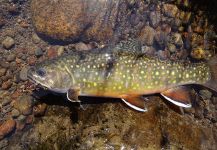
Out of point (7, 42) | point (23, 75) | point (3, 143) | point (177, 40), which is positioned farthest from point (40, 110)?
point (177, 40)

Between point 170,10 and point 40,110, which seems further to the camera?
point 170,10

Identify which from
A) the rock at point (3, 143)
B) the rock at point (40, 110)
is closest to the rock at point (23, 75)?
the rock at point (3, 143)

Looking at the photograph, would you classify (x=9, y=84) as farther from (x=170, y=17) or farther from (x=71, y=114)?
(x=170, y=17)

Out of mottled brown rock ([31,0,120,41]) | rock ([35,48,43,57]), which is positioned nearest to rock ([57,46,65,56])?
mottled brown rock ([31,0,120,41])

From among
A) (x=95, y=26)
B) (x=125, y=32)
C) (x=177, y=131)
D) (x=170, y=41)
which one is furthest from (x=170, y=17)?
(x=177, y=131)

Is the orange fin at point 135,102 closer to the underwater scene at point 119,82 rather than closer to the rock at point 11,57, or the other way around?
the underwater scene at point 119,82

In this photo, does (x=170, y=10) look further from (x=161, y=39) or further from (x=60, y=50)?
(x=60, y=50)
